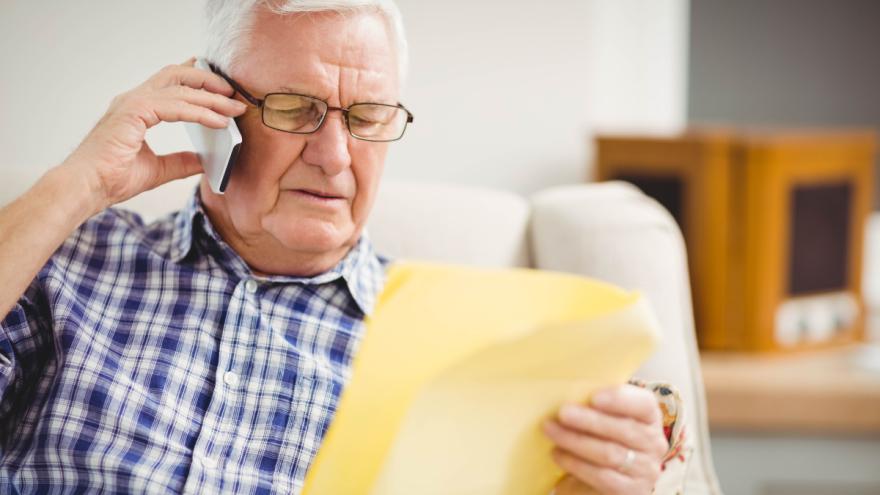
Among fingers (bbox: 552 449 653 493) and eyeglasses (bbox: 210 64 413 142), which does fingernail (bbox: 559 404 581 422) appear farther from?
eyeglasses (bbox: 210 64 413 142)

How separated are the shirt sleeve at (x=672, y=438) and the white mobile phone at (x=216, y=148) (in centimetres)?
59

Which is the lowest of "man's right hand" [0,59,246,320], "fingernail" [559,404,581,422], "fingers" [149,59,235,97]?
"fingernail" [559,404,581,422]

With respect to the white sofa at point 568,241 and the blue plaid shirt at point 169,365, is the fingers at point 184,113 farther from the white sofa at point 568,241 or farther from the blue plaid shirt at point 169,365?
the white sofa at point 568,241

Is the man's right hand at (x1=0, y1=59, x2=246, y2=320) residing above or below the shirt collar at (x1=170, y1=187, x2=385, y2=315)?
above

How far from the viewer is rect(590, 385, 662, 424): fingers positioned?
38.6 inches

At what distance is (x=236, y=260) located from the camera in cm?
125

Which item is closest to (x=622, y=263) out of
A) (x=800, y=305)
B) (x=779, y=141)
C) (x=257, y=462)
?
(x=257, y=462)

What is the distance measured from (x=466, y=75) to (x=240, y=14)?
0.91 m

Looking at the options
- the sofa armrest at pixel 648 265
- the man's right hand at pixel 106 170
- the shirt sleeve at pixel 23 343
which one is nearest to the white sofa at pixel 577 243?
the sofa armrest at pixel 648 265

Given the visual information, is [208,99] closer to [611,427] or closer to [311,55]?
[311,55]

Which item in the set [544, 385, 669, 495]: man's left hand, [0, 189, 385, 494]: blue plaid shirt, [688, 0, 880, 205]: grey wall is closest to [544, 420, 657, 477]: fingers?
[544, 385, 669, 495]: man's left hand

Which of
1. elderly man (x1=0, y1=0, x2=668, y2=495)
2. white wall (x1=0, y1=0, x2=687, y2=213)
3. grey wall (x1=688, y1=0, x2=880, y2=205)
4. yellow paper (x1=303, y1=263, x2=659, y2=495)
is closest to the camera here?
yellow paper (x1=303, y1=263, x2=659, y2=495)

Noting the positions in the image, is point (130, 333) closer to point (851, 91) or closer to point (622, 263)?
point (622, 263)

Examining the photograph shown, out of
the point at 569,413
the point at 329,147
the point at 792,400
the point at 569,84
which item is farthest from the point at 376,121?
the point at 792,400
